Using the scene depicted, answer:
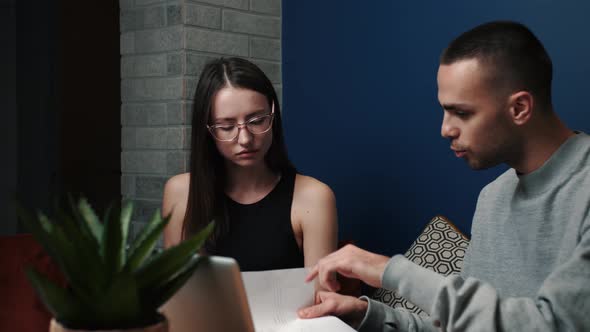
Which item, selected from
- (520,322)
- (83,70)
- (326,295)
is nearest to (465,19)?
(326,295)

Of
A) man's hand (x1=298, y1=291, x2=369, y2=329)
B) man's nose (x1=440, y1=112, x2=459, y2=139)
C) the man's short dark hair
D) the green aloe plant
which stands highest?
the man's short dark hair

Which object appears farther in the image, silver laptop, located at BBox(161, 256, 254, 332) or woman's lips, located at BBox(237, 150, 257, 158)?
woman's lips, located at BBox(237, 150, 257, 158)

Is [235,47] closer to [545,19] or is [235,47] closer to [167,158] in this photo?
[167,158]

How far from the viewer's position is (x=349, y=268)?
3.96 ft

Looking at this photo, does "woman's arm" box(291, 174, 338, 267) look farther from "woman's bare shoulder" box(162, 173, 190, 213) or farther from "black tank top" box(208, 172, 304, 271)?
"woman's bare shoulder" box(162, 173, 190, 213)

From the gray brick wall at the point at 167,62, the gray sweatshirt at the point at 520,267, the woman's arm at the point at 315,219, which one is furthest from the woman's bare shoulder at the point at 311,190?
the gray brick wall at the point at 167,62

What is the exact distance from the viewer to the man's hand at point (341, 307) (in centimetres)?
136

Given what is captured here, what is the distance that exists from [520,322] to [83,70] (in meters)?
2.20

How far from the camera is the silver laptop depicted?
952 mm

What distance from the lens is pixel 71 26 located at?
2.72m

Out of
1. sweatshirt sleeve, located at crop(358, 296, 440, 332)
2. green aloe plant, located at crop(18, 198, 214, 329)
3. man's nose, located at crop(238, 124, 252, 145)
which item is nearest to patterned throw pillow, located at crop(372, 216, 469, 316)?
sweatshirt sleeve, located at crop(358, 296, 440, 332)

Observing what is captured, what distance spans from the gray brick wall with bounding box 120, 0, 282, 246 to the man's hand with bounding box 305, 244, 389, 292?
152cm

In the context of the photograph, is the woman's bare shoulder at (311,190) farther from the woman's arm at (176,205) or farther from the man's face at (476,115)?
the man's face at (476,115)

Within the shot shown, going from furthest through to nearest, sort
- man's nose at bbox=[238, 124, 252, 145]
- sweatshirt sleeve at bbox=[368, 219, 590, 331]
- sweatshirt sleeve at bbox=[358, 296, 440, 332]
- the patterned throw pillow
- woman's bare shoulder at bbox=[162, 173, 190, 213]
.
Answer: woman's bare shoulder at bbox=[162, 173, 190, 213] < the patterned throw pillow < man's nose at bbox=[238, 124, 252, 145] < sweatshirt sleeve at bbox=[358, 296, 440, 332] < sweatshirt sleeve at bbox=[368, 219, 590, 331]
